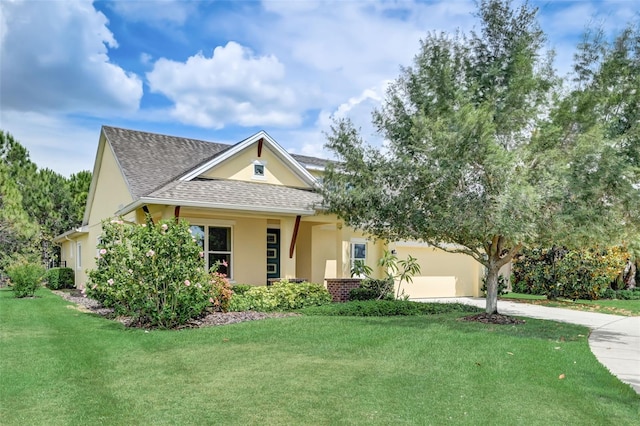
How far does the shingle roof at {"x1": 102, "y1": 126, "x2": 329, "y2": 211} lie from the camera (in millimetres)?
15109

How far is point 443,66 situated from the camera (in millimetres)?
11758

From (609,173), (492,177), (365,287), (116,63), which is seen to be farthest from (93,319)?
(609,173)

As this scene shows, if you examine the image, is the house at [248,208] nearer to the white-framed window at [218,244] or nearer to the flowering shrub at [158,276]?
the white-framed window at [218,244]

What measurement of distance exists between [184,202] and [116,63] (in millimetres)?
4119

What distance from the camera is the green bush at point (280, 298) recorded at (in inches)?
533

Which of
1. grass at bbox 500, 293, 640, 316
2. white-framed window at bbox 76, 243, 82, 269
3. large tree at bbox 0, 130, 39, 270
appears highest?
large tree at bbox 0, 130, 39, 270

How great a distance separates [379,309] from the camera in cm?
1368

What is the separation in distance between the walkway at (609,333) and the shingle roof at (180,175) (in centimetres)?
787

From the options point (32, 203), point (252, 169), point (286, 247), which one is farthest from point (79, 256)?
point (286, 247)

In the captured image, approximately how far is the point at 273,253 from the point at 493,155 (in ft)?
32.7

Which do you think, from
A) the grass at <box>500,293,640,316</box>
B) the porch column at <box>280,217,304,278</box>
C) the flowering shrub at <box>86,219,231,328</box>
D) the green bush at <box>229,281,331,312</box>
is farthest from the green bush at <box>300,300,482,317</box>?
the grass at <box>500,293,640,316</box>

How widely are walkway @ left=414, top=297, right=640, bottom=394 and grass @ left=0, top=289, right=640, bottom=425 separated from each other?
0.30 meters

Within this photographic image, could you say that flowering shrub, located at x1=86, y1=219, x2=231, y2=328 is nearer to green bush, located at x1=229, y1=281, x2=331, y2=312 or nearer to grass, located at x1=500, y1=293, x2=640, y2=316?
green bush, located at x1=229, y1=281, x2=331, y2=312

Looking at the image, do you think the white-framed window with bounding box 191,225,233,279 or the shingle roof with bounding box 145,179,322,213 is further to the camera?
the white-framed window with bounding box 191,225,233,279
